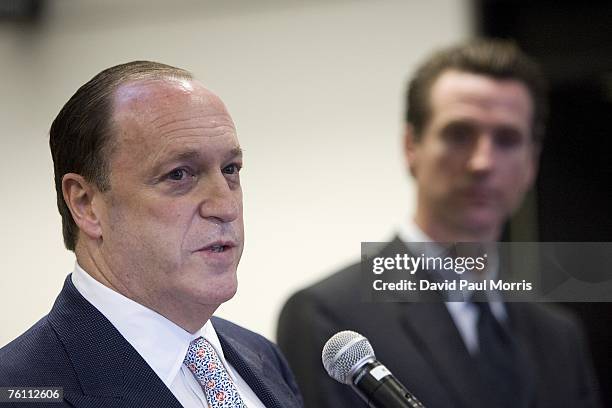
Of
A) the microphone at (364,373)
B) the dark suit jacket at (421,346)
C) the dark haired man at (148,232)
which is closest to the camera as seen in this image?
the microphone at (364,373)

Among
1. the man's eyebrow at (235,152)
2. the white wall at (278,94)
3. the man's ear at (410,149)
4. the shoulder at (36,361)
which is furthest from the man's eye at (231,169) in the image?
the man's ear at (410,149)

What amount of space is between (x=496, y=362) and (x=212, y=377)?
748 mm

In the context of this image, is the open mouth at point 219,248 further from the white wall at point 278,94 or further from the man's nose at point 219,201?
the white wall at point 278,94

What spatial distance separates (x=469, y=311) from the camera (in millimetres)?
1881

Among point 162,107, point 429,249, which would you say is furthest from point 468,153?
point 162,107

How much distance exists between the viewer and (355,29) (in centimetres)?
208

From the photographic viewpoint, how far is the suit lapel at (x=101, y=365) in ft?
4.12

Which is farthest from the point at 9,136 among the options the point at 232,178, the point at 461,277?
the point at 461,277

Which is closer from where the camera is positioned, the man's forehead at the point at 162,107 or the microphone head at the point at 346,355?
the microphone head at the point at 346,355

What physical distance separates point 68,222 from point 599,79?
122 centimetres

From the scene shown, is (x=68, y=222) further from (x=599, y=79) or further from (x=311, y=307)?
(x=599, y=79)

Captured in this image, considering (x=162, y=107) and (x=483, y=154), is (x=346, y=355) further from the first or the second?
(x=483, y=154)

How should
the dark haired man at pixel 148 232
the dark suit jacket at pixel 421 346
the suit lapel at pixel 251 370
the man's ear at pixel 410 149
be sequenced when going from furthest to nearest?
the man's ear at pixel 410 149 → the dark suit jacket at pixel 421 346 → the suit lapel at pixel 251 370 → the dark haired man at pixel 148 232

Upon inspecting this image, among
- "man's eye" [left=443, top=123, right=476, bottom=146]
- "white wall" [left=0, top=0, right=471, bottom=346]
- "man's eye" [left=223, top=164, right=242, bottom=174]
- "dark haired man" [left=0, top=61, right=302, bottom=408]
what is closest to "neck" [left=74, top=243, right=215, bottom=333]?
"dark haired man" [left=0, top=61, right=302, bottom=408]
